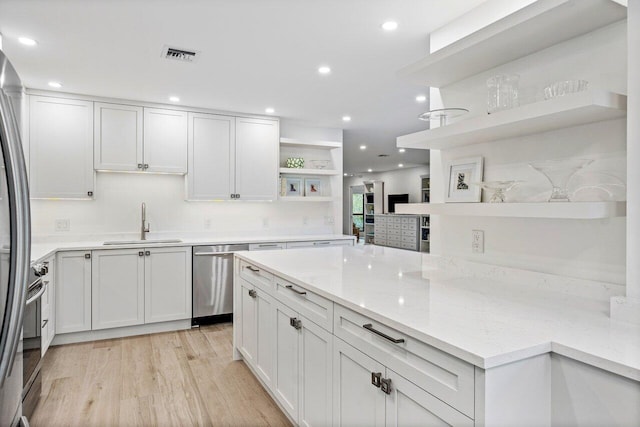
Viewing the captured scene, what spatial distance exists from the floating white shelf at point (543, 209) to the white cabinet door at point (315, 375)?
33.0 inches

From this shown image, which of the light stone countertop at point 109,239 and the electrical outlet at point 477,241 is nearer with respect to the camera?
the electrical outlet at point 477,241

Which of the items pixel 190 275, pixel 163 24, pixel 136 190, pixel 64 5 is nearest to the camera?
pixel 64 5

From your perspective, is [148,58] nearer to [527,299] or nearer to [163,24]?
[163,24]

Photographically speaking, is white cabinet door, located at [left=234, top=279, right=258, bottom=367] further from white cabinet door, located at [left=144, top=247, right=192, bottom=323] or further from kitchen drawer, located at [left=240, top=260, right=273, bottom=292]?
white cabinet door, located at [left=144, top=247, right=192, bottom=323]

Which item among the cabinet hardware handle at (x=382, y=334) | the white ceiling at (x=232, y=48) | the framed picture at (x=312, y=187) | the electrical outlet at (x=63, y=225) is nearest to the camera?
the cabinet hardware handle at (x=382, y=334)

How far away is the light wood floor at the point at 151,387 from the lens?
92.6 inches

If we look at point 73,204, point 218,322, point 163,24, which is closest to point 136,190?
point 73,204

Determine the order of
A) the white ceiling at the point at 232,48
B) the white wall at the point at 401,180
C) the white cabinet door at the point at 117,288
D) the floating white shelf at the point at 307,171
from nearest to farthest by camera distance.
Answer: the white ceiling at the point at 232,48 → the white cabinet door at the point at 117,288 → the floating white shelf at the point at 307,171 → the white wall at the point at 401,180

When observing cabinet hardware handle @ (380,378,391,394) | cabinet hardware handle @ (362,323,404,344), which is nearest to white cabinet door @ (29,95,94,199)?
cabinet hardware handle @ (362,323,404,344)

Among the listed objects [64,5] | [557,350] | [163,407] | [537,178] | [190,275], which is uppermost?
[64,5]

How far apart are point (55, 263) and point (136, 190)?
1.17 metres

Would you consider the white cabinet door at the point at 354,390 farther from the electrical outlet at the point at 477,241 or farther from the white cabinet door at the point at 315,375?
the electrical outlet at the point at 477,241

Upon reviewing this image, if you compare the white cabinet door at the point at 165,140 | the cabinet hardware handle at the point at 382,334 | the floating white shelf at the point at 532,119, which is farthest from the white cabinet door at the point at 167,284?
the cabinet hardware handle at the point at 382,334

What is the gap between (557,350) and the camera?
107 cm
